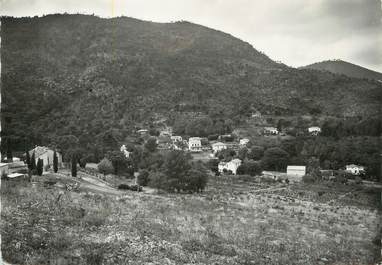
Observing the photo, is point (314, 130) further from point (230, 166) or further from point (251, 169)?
point (230, 166)

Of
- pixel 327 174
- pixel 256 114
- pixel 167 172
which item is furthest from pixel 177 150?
pixel 256 114

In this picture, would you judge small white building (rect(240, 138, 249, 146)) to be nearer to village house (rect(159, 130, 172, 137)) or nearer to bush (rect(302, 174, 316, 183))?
village house (rect(159, 130, 172, 137))

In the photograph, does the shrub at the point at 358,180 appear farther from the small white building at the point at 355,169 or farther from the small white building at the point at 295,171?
the small white building at the point at 295,171

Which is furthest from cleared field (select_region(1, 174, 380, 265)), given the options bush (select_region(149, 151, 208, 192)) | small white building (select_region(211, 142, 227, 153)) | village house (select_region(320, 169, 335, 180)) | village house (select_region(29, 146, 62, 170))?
small white building (select_region(211, 142, 227, 153))

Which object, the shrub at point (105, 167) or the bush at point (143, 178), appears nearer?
the bush at point (143, 178)

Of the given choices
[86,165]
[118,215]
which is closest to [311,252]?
[118,215]

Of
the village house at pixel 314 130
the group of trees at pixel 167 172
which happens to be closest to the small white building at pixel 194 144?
the village house at pixel 314 130
